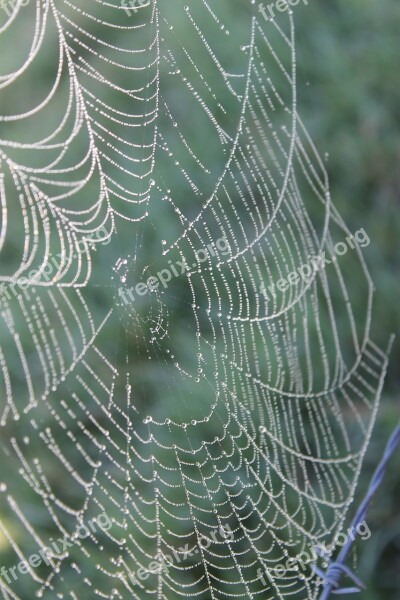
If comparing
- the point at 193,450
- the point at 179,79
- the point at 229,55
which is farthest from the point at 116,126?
the point at 193,450

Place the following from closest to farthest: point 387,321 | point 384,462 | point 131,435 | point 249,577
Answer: point 384,462
point 249,577
point 131,435
point 387,321

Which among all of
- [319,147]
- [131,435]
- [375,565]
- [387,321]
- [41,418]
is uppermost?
[319,147]

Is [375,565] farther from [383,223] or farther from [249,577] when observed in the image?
[383,223]

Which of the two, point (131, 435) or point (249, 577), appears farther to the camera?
point (131, 435)

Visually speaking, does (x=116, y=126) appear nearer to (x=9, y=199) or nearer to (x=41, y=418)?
(x=9, y=199)

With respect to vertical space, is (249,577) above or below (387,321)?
below

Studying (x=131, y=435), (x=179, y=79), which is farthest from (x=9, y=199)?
(x=131, y=435)

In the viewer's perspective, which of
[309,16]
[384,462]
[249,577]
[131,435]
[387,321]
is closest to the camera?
[384,462]
